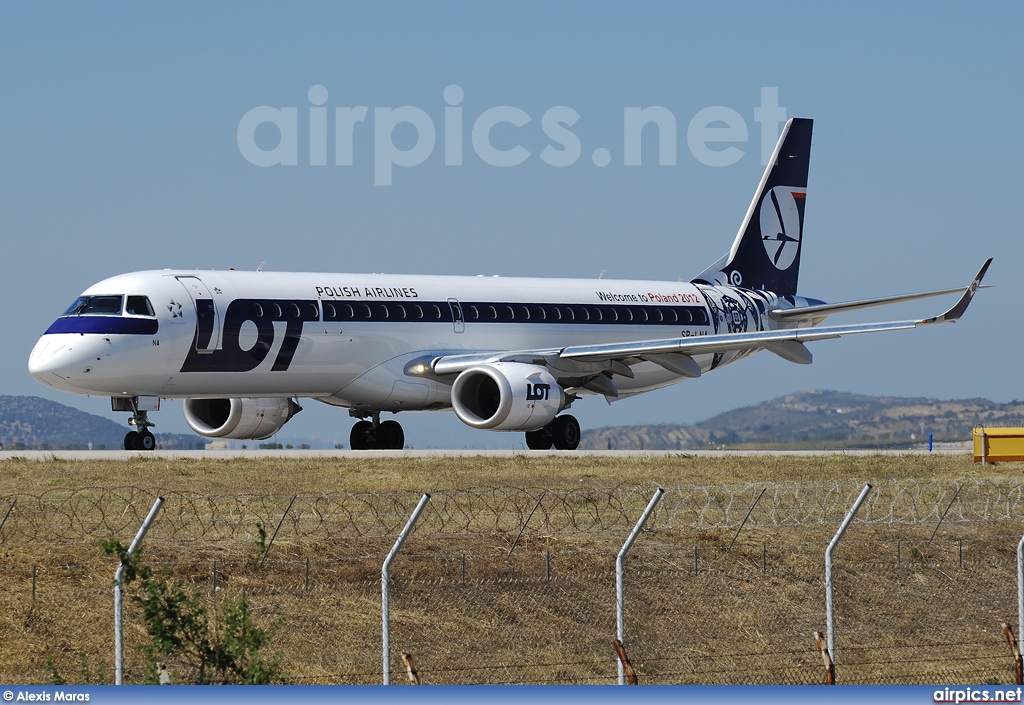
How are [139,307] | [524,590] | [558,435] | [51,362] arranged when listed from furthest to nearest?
[558,435]
[139,307]
[51,362]
[524,590]

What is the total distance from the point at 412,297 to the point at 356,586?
18374 mm

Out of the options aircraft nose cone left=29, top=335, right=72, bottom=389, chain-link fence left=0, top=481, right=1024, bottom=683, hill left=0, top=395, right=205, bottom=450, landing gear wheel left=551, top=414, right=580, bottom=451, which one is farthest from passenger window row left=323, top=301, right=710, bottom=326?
hill left=0, top=395, right=205, bottom=450

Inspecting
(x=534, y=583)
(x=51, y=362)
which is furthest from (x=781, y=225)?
(x=534, y=583)

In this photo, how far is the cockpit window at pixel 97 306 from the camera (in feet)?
98.2

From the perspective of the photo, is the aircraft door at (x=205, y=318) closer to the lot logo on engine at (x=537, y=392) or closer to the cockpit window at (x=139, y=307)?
the cockpit window at (x=139, y=307)

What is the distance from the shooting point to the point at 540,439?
120ft

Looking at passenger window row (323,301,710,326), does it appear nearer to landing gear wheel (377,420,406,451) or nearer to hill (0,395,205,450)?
landing gear wheel (377,420,406,451)

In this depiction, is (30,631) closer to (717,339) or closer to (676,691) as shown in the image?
(676,691)

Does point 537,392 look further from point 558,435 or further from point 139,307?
point 139,307

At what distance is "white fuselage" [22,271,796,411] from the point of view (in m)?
29.8

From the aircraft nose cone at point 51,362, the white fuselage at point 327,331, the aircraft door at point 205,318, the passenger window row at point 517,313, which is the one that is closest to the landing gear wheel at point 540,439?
the white fuselage at point 327,331

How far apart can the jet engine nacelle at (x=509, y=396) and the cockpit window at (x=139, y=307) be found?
6878 millimetres

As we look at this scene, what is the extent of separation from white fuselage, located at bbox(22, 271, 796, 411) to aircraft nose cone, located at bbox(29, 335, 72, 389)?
3 centimetres

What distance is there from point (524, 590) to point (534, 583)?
275 mm
